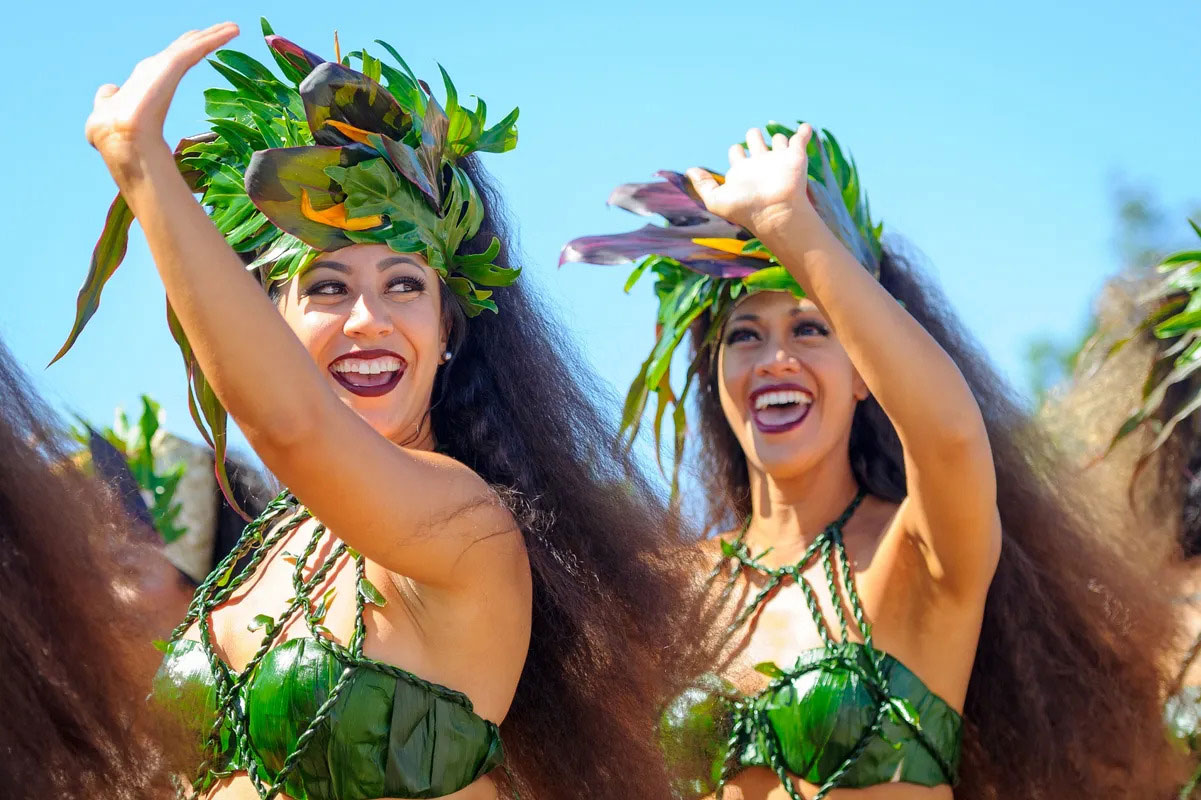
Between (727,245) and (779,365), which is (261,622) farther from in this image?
(727,245)

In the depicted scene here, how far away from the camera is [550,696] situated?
2.81 metres

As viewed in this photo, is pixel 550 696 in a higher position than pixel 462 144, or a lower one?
lower

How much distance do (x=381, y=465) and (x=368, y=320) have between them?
0.52 m

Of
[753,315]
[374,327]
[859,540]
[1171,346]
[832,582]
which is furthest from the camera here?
[1171,346]

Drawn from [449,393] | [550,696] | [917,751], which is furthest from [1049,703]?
[449,393]


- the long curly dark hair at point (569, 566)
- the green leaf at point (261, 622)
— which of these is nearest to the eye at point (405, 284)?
the long curly dark hair at point (569, 566)

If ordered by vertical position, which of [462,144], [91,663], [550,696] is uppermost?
[462,144]

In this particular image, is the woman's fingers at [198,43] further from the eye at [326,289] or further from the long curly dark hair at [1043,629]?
the long curly dark hair at [1043,629]

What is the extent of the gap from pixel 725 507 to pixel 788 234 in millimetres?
1441

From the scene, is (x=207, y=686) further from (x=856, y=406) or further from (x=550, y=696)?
(x=856, y=406)

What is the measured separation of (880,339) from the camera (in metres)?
2.72

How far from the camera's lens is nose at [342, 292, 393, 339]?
2.71 meters

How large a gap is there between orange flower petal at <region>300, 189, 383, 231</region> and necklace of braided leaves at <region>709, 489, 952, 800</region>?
1.29 meters

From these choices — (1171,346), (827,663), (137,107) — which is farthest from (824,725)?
(1171,346)
